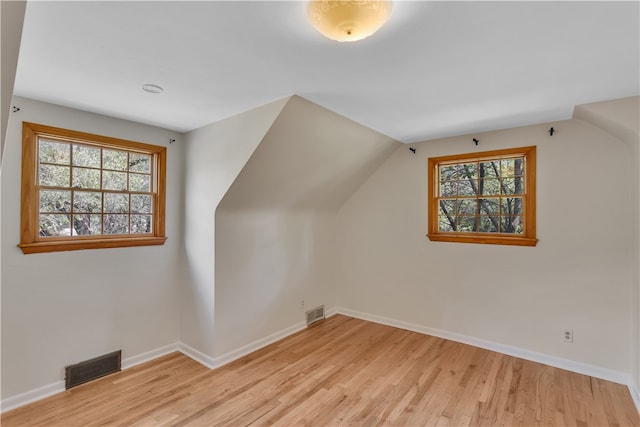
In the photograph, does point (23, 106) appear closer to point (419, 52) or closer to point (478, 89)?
point (419, 52)

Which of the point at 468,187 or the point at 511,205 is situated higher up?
the point at 468,187

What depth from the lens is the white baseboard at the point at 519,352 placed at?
275 cm

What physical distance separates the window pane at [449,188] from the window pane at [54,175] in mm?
3864

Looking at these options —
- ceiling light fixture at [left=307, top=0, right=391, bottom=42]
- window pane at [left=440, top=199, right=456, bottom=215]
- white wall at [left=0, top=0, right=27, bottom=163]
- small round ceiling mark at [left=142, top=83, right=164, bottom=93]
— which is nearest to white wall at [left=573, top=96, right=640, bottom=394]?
window pane at [left=440, top=199, right=456, bottom=215]

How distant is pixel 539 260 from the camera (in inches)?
121

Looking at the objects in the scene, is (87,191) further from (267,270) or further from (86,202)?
(267,270)

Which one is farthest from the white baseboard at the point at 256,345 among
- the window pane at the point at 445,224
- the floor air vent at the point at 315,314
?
the window pane at the point at 445,224

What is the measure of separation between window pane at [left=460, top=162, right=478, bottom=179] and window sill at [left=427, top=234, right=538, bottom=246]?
0.69 m

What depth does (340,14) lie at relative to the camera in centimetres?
127

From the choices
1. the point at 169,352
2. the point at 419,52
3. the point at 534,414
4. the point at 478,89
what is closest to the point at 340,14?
the point at 419,52

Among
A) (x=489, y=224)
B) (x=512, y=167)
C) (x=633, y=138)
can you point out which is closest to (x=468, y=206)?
(x=489, y=224)

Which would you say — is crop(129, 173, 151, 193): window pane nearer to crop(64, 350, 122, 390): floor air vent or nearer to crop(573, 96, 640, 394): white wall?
crop(64, 350, 122, 390): floor air vent

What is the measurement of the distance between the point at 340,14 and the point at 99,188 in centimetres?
274

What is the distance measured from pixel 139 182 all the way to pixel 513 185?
12.9ft
